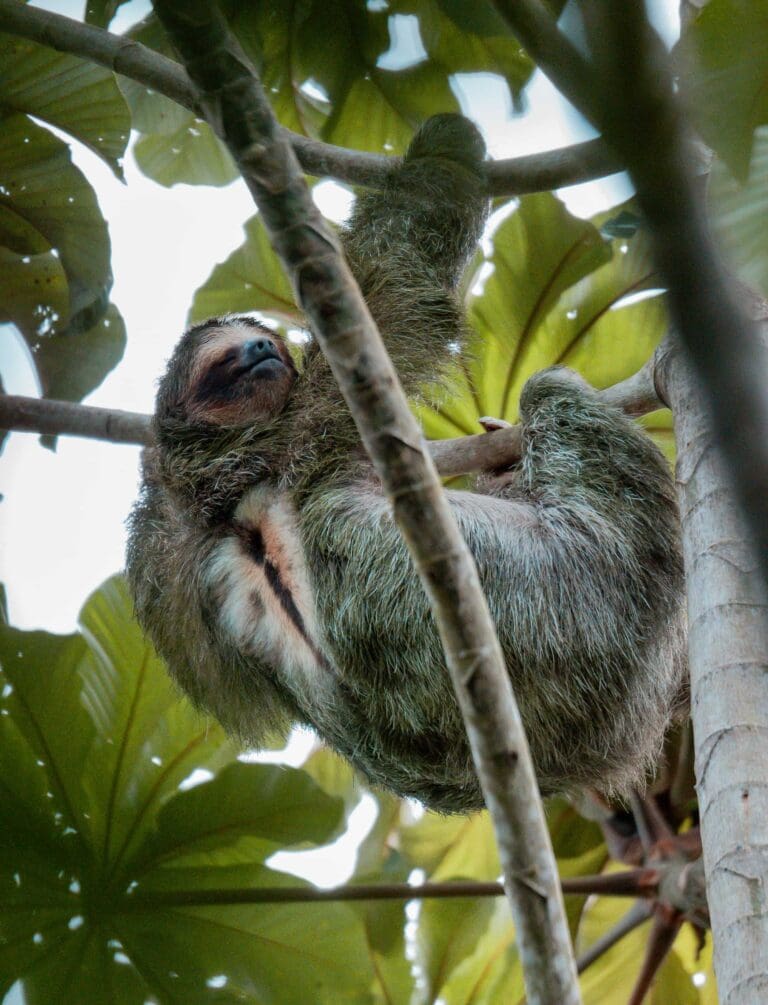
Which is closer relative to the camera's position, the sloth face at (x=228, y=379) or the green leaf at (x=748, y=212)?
the green leaf at (x=748, y=212)

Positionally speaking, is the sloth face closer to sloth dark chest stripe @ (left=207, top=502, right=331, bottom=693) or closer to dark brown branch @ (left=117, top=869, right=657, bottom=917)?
sloth dark chest stripe @ (left=207, top=502, right=331, bottom=693)

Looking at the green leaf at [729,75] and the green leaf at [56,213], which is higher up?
the green leaf at [56,213]

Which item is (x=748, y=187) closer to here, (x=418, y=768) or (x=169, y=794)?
(x=418, y=768)

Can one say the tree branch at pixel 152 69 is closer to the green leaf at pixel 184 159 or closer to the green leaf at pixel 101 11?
the green leaf at pixel 101 11

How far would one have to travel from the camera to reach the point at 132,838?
250 inches

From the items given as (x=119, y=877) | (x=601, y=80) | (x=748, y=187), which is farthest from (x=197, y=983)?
(x=601, y=80)

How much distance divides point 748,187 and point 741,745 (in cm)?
220

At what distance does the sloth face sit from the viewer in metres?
6.09

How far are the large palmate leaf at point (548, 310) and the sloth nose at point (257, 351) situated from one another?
0.96 meters

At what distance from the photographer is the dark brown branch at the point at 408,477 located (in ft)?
8.07

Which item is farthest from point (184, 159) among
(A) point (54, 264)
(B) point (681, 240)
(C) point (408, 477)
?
(B) point (681, 240)

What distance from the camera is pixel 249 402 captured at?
240 inches

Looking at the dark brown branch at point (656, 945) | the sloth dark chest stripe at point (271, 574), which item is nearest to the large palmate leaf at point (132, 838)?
the sloth dark chest stripe at point (271, 574)

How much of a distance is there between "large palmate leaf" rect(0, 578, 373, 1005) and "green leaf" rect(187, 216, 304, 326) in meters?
2.34
